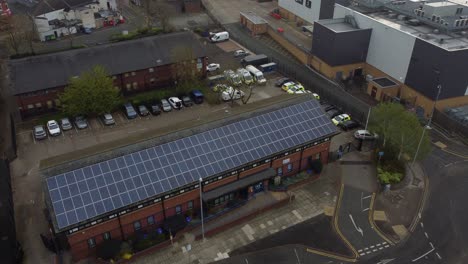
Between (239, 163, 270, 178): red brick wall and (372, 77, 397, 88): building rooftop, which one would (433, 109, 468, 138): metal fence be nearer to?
(372, 77, 397, 88): building rooftop

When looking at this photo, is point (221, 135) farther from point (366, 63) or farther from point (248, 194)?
point (366, 63)

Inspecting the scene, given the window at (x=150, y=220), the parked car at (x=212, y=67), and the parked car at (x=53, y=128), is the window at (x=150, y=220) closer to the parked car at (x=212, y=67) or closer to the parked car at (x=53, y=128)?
the parked car at (x=53, y=128)

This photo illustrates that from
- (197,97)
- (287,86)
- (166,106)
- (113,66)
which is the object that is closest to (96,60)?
(113,66)

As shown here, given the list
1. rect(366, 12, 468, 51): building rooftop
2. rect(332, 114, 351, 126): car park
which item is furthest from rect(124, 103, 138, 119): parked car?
rect(366, 12, 468, 51): building rooftop

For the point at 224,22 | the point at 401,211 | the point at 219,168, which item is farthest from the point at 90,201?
the point at 224,22

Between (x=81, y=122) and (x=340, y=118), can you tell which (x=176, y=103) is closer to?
(x=81, y=122)

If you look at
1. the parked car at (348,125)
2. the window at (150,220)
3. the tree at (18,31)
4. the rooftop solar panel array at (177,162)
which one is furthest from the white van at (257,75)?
the tree at (18,31)
